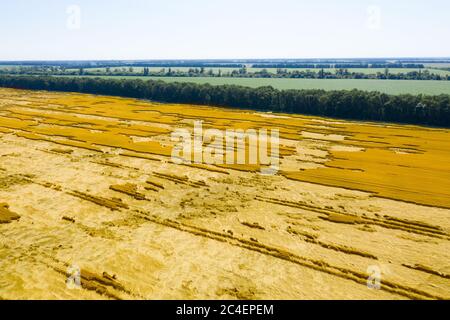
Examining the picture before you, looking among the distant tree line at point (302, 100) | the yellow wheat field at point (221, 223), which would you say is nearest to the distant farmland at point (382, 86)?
the distant tree line at point (302, 100)

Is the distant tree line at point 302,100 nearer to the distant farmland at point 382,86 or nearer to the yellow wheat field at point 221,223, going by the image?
the yellow wheat field at point 221,223

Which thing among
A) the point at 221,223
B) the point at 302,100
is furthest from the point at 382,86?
the point at 221,223

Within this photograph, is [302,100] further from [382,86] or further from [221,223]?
[221,223]

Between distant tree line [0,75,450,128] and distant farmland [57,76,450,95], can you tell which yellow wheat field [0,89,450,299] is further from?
distant farmland [57,76,450,95]

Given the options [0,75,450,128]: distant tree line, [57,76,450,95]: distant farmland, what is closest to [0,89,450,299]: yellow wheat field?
[0,75,450,128]: distant tree line

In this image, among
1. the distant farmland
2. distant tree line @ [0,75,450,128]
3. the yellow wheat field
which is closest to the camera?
the yellow wheat field

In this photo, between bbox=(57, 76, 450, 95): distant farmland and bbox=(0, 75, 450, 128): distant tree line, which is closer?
bbox=(0, 75, 450, 128): distant tree line

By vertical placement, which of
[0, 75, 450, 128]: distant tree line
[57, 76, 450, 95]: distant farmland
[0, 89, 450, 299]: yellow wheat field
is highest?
[57, 76, 450, 95]: distant farmland
